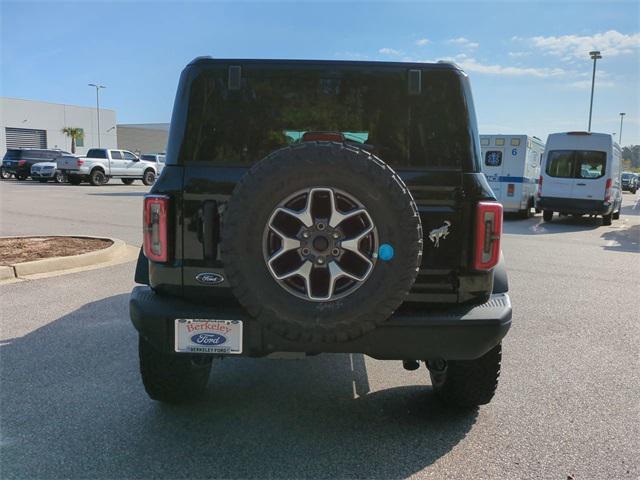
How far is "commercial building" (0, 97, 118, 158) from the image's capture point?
59250 mm

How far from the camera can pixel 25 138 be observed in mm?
61969

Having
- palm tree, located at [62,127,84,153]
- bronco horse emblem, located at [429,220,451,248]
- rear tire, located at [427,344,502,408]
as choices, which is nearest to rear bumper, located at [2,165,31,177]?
rear tire, located at [427,344,502,408]

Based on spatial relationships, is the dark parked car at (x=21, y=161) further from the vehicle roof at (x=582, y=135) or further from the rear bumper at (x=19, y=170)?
the vehicle roof at (x=582, y=135)

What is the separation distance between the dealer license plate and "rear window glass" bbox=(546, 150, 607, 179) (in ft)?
53.9

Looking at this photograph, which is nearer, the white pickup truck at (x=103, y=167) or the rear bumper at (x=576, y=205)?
the rear bumper at (x=576, y=205)

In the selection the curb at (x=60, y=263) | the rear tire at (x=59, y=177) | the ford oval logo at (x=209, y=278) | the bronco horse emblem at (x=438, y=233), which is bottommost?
the curb at (x=60, y=263)

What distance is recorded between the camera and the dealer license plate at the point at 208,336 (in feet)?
9.02

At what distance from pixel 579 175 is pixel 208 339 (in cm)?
1656

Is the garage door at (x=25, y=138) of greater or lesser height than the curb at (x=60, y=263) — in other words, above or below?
above

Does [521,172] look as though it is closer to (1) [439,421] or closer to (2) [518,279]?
(2) [518,279]

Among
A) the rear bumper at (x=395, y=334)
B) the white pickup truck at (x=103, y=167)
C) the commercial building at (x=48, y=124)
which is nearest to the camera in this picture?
the rear bumper at (x=395, y=334)

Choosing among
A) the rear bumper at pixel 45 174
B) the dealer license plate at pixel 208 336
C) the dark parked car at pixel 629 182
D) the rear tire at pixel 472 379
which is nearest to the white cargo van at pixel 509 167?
the rear tire at pixel 472 379

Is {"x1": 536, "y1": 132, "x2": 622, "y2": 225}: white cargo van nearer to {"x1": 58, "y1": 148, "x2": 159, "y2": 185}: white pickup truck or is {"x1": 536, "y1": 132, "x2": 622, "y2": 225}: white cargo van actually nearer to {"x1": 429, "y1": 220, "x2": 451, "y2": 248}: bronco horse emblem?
{"x1": 429, "y1": 220, "x2": 451, "y2": 248}: bronco horse emblem

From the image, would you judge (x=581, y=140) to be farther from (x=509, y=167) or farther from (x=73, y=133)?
(x=73, y=133)
